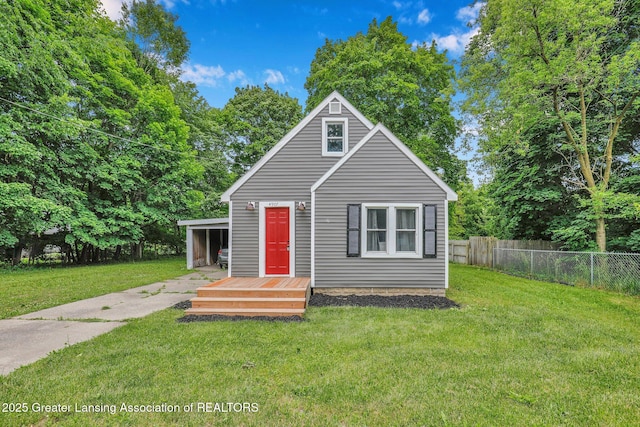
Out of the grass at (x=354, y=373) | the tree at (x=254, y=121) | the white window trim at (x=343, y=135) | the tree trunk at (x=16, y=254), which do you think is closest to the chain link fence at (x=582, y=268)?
the grass at (x=354, y=373)

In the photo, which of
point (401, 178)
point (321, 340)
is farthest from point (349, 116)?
point (321, 340)

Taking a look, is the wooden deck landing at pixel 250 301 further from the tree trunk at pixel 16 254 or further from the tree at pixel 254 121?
the tree at pixel 254 121

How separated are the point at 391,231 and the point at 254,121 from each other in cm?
1769

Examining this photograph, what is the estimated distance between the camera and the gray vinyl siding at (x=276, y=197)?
8234 millimetres

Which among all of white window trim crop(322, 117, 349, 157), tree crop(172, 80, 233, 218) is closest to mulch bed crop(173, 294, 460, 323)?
white window trim crop(322, 117, 349, 157)

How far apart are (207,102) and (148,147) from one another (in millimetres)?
8899

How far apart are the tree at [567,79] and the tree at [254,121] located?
13.5 meters

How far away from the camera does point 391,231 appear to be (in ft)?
23.8

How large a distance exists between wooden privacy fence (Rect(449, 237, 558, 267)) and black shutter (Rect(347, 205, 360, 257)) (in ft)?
28.4

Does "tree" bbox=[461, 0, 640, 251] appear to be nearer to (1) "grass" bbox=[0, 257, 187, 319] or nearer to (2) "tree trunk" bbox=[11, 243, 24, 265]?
(1) "grass" bbox=[0, 257, 187, 319]

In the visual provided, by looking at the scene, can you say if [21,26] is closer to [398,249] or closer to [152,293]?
[152,293]

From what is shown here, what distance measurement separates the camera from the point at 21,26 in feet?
38.4

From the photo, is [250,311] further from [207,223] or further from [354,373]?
[207,223]

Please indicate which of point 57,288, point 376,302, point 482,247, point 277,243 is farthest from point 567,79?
point 57,288
